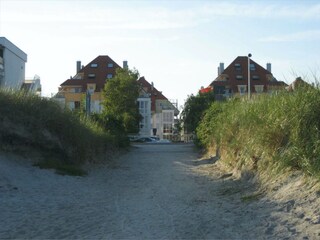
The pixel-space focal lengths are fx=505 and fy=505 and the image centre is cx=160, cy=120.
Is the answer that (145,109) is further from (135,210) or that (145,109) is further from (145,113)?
(135,210)

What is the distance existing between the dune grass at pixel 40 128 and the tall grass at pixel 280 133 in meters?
5.99

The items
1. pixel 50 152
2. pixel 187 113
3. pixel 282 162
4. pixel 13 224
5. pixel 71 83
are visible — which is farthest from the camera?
pixel 71 83

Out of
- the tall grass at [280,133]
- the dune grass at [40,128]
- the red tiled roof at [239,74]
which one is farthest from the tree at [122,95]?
the tall grass at [280,133]

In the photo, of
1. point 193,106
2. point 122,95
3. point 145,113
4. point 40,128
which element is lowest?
point 40,128

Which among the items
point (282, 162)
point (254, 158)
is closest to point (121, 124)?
point (254, 158)

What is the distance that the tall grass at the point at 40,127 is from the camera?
55.4 feet

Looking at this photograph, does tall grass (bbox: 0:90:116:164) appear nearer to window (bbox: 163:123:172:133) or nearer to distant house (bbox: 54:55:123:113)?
distant house (bbox: 54:55:123:113)

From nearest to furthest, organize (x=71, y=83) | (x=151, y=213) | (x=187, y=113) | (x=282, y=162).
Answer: (x=151, y=213)
(x=282, y=162)
(x=187, y=113)
(x=71, y=83)

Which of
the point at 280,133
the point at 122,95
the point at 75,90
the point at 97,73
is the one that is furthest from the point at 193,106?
the point at 97,73

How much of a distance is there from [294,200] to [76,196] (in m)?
5.35

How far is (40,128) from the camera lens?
17.6 m

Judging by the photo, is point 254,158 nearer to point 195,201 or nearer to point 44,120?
point 195,201

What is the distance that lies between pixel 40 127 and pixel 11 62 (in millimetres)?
40091

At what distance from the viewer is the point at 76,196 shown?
1191cm
